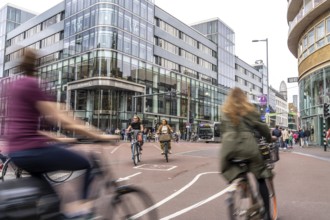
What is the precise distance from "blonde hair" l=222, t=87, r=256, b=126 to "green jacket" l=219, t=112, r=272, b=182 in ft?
0.17

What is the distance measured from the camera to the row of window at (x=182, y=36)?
5456cm

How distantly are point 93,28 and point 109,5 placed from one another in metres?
3.55

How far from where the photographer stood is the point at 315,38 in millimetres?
28844

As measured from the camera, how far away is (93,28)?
44.7m

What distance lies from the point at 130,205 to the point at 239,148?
142 centimetres

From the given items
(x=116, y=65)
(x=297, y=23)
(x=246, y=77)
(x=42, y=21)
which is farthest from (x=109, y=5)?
(x=246, y=77)

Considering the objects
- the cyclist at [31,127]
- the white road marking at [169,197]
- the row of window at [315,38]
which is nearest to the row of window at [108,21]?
the row of window at [315,38]

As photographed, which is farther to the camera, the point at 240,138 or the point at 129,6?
the point at 129,6

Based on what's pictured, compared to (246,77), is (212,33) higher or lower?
higher

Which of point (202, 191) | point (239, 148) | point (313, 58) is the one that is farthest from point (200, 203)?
point (313, 58)

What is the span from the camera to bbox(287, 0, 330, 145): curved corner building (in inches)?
1063

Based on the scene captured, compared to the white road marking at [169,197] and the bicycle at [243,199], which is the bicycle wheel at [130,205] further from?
the bicycle at [243,199]

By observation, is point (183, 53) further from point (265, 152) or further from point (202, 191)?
point (265, 152)

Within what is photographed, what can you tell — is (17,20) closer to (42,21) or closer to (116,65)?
(42,21)
